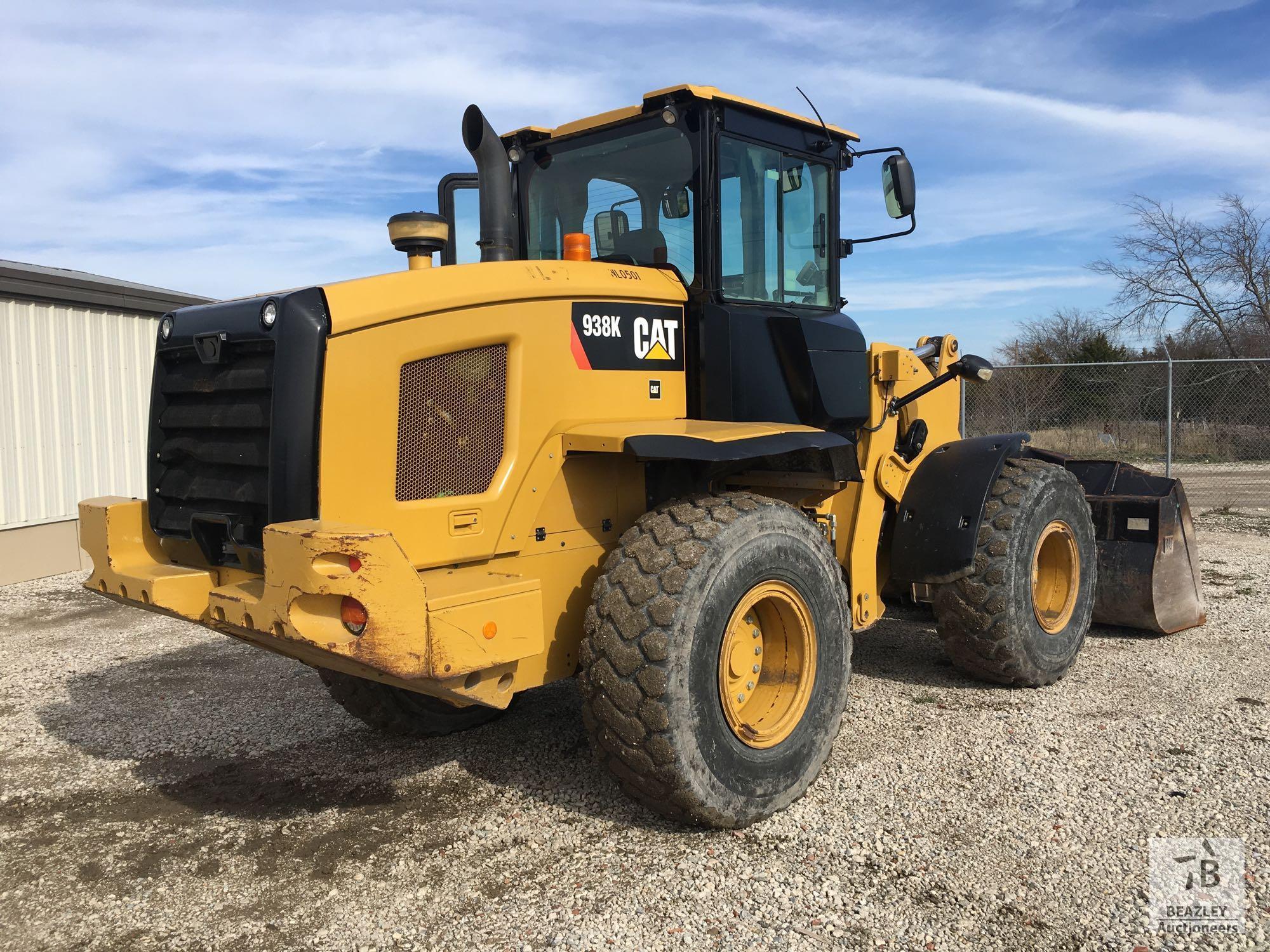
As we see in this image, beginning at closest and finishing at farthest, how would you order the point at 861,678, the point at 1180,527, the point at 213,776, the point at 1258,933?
the point at 1258,933, the point at 213,776, the point at 861,678, the point at 1180,527

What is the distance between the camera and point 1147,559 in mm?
6465

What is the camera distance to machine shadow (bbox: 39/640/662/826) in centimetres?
427

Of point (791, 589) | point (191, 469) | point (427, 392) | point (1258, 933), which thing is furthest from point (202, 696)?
point (1258, 933)

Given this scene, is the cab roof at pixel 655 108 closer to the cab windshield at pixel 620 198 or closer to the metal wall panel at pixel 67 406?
the cab windshield at pixel 620 198

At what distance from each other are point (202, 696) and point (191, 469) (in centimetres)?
263

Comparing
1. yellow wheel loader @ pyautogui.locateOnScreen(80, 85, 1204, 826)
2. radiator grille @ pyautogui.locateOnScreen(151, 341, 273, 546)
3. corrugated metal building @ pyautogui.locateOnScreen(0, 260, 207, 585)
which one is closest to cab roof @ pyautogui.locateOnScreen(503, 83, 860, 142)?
yellow wheel loader @ pyautogui.locateOnScreen(80, 85, 1204, 826)

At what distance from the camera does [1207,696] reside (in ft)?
17.4

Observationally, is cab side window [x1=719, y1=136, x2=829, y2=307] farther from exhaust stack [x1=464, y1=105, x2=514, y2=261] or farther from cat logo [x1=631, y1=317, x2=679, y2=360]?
exhaust stack [x1=464, y1=105, x2=514, y2=261]

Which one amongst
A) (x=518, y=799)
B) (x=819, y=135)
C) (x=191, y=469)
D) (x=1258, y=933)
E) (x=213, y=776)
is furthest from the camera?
(x=819, y=135)

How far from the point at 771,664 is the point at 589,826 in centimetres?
99

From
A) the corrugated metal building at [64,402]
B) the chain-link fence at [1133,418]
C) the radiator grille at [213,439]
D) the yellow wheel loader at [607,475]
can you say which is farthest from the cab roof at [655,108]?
the chain-link fence at [1133,418]

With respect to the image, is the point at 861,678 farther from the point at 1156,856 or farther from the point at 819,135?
the point at 819,135

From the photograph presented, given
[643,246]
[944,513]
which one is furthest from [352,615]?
[944,513]

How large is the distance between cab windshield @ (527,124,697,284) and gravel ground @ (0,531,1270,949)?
239 centimetres
